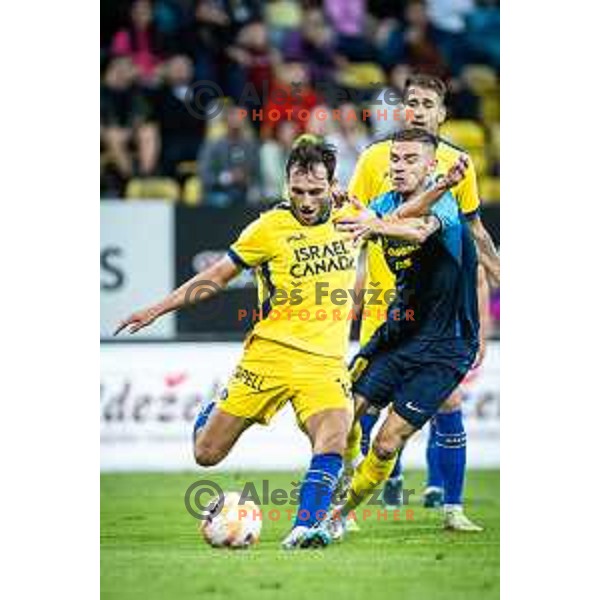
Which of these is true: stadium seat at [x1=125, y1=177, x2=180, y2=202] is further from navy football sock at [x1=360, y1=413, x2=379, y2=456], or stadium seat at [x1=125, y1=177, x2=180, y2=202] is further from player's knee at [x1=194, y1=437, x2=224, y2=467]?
navy football sock at [x1=360, y1=413, x2=379, y2=456]

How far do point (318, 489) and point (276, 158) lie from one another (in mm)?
2119

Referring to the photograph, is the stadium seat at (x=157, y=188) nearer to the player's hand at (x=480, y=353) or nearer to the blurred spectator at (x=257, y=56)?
the blurred spectator at (x=257, y=56)

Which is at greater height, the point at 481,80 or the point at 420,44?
the point at 420,44

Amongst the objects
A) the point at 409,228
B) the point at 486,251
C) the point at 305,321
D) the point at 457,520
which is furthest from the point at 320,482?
the point at 486,251

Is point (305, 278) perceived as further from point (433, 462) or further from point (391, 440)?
point (433, 462)

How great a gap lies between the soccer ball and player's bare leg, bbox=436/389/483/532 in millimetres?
1077

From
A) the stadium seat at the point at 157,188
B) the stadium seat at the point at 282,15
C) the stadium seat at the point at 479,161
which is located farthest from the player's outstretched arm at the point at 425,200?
the stadium seat at the point at 282,15

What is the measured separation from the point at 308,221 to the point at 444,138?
34.9 inches

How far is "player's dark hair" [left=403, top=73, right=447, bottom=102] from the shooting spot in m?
8.43

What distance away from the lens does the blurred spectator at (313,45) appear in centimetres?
1208

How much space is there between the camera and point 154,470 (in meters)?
10.8

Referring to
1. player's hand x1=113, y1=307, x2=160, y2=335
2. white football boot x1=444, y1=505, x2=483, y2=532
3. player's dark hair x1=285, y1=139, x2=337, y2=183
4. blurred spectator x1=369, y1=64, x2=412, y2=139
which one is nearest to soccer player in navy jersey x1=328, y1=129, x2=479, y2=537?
blurred spectator x1=369, y1=64, x2=412, y2=139

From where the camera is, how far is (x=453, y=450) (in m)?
8.68
